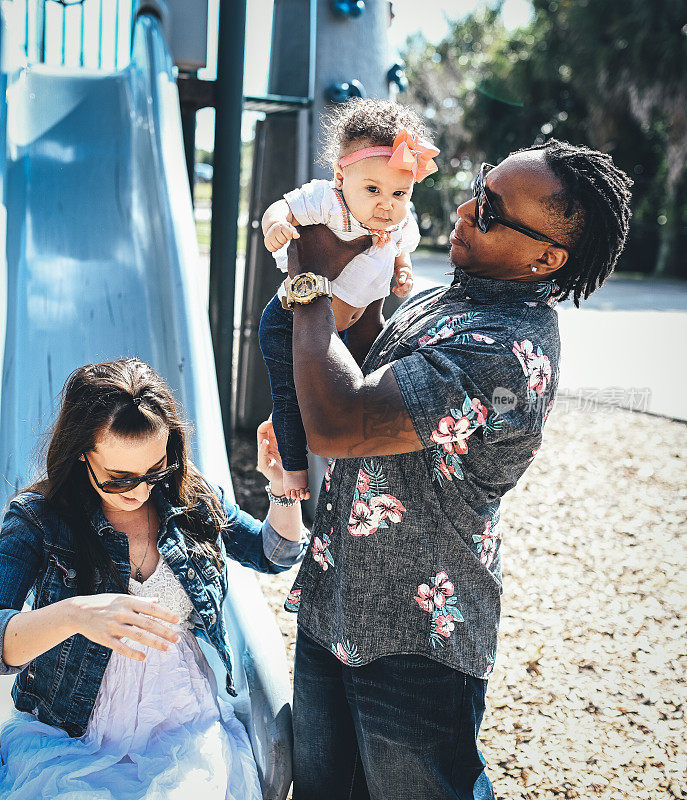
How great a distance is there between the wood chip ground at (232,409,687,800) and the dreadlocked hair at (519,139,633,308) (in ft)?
6.68

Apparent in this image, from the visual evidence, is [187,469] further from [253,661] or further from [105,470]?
[253,661]

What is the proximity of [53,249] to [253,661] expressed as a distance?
2137mm

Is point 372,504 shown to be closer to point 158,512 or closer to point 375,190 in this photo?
point 158,512

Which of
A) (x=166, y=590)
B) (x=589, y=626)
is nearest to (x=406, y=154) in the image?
(x=166, y=590)

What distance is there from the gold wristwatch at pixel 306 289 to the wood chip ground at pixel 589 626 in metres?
2.05

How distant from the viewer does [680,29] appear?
19.6 meters

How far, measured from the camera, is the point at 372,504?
1732 mm

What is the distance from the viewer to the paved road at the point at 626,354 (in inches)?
327

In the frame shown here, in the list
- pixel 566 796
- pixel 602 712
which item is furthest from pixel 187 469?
pixel 602 712

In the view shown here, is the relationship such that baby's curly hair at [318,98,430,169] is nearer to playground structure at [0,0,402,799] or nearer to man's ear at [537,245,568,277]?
man's ear at [537,245,568,277]

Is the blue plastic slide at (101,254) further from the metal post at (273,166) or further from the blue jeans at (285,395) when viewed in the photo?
the metal post at (273,166)

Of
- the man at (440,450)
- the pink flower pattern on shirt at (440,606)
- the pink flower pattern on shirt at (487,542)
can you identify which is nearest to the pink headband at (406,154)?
the man at (440,450)

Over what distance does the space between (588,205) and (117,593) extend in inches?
51.0

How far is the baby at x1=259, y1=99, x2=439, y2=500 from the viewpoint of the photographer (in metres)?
2.02
